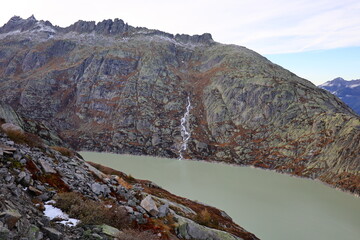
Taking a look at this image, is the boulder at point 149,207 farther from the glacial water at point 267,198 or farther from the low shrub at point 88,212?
the glacial water at point 267,198

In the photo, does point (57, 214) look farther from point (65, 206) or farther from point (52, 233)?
point (52, 233)

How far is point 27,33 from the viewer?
641 feet

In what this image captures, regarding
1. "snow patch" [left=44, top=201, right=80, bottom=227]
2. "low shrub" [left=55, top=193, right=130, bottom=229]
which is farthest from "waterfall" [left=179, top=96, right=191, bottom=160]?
"snow patch" [left=44, top=201, right=80, bottom=227]

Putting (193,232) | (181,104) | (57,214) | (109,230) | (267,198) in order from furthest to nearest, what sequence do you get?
(181,104) < (267,198) < (193,232) < (109,230) < (57,214)

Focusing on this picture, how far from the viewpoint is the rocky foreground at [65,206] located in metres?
10.1

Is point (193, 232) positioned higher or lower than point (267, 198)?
higher

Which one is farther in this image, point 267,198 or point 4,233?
point 267,198

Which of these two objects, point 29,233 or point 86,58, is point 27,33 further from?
point 29,233

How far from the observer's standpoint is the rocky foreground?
10.1m

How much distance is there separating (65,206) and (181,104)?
11208cm

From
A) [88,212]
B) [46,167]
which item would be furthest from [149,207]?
[46,167]

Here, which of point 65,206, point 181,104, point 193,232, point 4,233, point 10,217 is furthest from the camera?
point 181,104

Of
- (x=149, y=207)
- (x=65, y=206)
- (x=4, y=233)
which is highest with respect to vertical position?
(x=4, y=233)

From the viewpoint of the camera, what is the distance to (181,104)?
12431 centimetres
